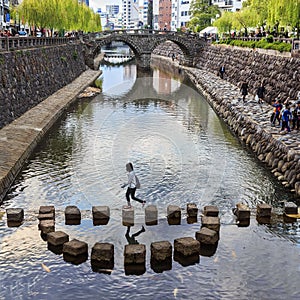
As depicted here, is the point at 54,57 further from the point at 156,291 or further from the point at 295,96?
the point at 156,291

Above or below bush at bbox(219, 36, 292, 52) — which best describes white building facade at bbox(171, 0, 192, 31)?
above

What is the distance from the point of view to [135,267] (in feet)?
39.8

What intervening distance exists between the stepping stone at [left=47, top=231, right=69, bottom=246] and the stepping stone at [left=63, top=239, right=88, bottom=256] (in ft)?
1.61

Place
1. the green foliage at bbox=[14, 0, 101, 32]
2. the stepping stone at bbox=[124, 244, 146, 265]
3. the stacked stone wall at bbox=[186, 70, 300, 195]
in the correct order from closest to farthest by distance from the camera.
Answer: the stepping stone at bbox=[124, 244, 146, 265] < the stacked stone wall at bbox=[186, 70, 300, 195] < the green foliage at bbox=[14, 0, 101, 32]

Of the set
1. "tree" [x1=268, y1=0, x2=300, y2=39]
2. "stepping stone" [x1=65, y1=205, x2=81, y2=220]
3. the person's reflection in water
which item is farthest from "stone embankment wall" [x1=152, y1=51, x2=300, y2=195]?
"stepping stone" [x1=65, y1=205, x2=81, y2=220]

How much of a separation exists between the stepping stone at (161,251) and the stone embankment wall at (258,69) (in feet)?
65.8

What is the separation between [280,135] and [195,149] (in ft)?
15.0

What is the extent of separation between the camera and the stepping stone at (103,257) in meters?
12.2

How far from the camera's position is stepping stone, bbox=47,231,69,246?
1309 centimetres

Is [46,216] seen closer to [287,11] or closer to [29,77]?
[29,77]

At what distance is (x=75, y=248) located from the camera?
1249cm

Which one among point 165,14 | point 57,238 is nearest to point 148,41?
point 57,238

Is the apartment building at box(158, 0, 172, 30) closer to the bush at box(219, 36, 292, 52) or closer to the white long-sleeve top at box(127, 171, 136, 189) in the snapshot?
the bush at box(219, 36, 292, 52)

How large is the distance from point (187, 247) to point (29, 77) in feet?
77.9
